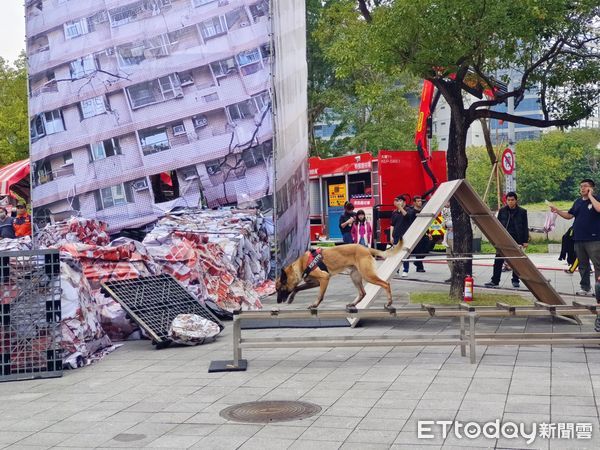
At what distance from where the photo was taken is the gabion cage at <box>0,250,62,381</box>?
9.16 m

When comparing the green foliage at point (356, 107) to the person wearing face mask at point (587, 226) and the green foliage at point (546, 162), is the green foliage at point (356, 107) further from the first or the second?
the person wearing face mask at point (587, 226)

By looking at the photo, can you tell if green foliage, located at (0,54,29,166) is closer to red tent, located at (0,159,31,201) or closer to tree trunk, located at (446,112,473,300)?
red tent, located at (0,159,31,201)

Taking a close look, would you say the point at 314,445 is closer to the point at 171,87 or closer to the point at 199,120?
the point at 199,120

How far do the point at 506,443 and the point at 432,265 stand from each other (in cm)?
1868

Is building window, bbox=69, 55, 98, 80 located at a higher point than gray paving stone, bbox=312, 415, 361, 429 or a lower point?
higher

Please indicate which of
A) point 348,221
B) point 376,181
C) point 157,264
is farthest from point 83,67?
point 376,181

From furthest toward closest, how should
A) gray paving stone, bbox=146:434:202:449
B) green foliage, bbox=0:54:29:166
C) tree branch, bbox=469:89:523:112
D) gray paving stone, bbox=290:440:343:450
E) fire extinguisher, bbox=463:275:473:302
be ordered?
1. green foliage, bbox=0:54:29:166
2. tree branch, bbox=469:89:523:112
3. fire extinguisher, bbox=463:275:473:302
4. gray paving stone, bbox=146:434:202:449
5. gray paving stone, bbox=290:440:343:450

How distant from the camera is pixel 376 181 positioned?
86.2 feet

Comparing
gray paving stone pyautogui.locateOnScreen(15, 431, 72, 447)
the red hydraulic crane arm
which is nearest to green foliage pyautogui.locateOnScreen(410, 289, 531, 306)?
gray paving stone pyautogui.locateOnScreen(15, 431, 72, 447)

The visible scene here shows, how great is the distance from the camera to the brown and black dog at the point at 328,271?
36.1ft

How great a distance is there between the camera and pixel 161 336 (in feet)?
35.5

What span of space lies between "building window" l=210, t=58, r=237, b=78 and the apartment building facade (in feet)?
0.07

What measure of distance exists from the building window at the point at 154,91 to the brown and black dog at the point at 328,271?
7054 millimetres

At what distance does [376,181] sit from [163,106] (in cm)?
1066
